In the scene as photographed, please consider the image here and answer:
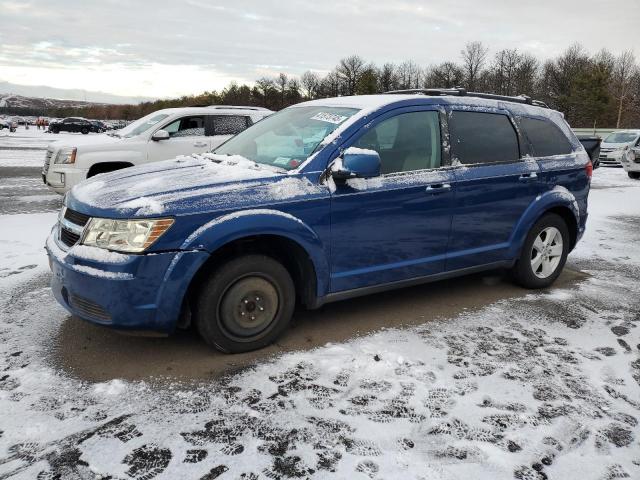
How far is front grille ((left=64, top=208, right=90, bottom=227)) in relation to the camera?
3627 millimetres

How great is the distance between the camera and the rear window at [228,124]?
9914mm

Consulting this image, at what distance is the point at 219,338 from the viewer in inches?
146

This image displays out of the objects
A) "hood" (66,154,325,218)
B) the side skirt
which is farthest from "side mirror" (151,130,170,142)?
the side skirt

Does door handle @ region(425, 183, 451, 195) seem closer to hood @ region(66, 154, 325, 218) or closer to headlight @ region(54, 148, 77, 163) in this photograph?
hood @ region(66, 154, 325, 218)

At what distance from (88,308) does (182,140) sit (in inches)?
256

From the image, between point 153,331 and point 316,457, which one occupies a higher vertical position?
point 153,331

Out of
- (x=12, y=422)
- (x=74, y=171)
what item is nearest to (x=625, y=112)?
(x=74, y=171)

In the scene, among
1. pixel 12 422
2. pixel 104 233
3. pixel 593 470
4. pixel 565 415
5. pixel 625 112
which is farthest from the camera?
pixel 625 112

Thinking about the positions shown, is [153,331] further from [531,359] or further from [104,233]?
[531,359]

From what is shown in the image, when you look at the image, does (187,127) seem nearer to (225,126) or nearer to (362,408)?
(225,126)

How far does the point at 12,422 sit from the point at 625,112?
7286 centimetres

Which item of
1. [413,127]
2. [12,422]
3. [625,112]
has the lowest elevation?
[12,422]

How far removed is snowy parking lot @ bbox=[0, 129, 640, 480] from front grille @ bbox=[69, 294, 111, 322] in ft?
1.23

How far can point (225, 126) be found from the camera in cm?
1004
